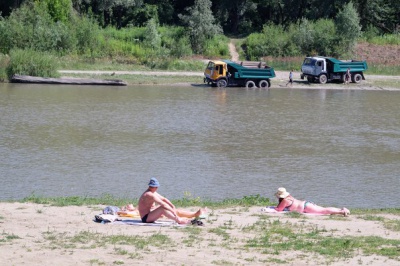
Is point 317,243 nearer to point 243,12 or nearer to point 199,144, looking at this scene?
point 199,144

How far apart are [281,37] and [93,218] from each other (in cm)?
5409

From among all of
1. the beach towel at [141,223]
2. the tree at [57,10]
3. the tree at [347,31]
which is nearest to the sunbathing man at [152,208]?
the beach towel at [141,223]

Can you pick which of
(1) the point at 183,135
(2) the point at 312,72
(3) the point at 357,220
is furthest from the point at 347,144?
(2) the point at 312,72

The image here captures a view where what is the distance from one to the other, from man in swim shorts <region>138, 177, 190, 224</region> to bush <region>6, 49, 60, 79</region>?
126 feet

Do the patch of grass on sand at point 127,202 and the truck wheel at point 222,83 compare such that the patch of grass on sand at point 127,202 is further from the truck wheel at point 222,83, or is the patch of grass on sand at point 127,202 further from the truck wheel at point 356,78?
the truck wheel at point 356,78

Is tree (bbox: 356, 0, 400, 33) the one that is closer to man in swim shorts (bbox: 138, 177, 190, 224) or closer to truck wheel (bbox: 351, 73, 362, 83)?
truck wheel (bbox: 351, 73, 362, 83)

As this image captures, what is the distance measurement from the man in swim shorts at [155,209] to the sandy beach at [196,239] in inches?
10.6

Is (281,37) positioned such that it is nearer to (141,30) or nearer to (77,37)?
(141,30)

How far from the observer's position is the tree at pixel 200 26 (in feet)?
228

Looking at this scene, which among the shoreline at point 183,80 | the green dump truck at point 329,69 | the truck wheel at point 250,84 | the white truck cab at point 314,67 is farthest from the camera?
the green dump truck at point 329,69

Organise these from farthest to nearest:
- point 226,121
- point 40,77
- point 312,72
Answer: point 312,72 < point 40,77 < point 226,121

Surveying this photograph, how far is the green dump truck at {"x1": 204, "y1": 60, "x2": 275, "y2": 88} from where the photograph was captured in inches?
2063

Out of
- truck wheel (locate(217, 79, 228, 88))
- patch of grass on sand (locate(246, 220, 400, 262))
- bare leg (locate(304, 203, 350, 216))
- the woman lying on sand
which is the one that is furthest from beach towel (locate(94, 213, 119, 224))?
truck wheel (locate(217, 79, 228, 88))

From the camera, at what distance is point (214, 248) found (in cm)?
1347
